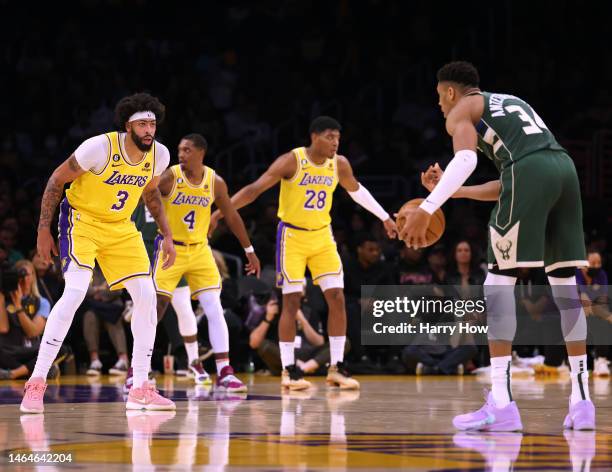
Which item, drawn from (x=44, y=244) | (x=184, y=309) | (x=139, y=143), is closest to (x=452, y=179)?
(x=139, y=143)

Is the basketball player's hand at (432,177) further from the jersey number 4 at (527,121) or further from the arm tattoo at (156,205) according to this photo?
the arm tattoo at (156,205)

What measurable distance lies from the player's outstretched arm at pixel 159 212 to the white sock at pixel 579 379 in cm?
286

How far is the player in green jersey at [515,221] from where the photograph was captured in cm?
542

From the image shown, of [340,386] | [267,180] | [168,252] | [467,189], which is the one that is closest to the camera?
[467,189]

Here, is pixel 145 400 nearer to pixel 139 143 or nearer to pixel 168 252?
pixel 168 252

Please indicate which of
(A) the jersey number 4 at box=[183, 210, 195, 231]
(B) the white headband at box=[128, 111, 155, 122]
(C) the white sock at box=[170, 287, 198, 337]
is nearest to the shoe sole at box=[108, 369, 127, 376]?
(C) the white sock at box=[170, 287, 198, 337]

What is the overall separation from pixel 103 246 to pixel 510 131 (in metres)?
2.69

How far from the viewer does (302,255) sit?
9.66 meters

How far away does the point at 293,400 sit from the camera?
7910 millimetres

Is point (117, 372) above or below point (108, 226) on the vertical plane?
below

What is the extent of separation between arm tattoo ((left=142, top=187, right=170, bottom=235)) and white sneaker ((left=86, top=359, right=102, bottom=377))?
179 inches

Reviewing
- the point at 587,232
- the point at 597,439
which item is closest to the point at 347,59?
the point at 587,232

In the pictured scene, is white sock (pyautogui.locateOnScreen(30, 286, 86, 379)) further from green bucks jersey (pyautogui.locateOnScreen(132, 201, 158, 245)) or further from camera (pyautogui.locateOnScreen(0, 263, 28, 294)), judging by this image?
camera (pyautogui.locateOnScreen(0, 263, 28, 294))

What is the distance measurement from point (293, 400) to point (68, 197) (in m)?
2.26
